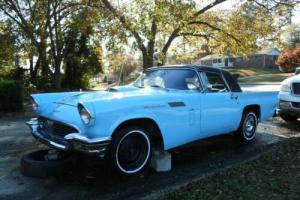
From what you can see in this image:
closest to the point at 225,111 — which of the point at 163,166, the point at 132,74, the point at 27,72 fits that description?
the point at 163,166

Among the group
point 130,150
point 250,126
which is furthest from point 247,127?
point 130,150

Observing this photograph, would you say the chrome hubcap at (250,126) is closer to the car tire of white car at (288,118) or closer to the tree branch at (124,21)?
the car tire of white car at (288,118)

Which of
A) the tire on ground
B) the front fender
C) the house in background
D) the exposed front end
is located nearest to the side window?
the tire on ground

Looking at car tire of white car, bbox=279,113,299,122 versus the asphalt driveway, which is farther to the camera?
car tire of white car, bbox=279,113,299,122

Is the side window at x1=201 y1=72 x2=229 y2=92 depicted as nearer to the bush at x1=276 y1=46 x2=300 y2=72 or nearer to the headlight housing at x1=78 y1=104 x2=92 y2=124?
the headlight housing at x1=78 y1=104 x2=92 y2=124

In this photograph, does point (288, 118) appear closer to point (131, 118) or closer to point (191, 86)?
point (191, 86)

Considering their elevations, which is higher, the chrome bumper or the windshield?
the windshield

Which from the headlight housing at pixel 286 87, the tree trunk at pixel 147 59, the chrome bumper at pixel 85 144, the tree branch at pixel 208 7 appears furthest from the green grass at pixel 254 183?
the tree branch at pixel 208 7

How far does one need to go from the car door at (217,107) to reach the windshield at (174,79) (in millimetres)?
185

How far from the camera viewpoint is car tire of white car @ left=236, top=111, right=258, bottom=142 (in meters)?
7.05

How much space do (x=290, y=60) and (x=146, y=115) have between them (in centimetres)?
4205

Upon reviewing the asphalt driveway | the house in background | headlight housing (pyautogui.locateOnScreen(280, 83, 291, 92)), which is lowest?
the asphalt driveway

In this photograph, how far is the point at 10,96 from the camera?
11.9 m

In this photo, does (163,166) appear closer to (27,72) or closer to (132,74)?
(27,72)
